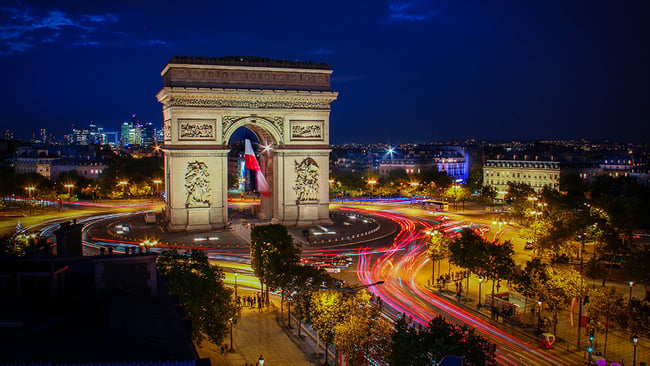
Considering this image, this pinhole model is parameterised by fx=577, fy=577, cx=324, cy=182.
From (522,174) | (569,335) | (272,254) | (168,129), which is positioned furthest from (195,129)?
(522,174)

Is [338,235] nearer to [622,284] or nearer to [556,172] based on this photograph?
[622,284]

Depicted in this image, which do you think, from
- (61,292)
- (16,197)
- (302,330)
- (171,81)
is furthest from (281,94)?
(16,197)

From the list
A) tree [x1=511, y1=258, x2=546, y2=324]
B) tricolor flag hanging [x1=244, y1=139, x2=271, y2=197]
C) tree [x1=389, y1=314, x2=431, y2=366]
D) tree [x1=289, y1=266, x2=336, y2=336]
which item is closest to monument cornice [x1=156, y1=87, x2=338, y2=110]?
tricolor flag hanging [x1=244, y1=139, x2=271, y2=197]

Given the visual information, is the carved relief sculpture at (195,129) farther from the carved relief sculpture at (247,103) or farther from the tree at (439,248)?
the tree at (439,248)

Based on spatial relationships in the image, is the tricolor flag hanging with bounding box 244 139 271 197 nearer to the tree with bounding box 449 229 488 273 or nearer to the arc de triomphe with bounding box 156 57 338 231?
the arc de triomphe with bounding box 156 57 338 231

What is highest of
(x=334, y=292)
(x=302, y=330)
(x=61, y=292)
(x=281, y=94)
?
(x=281, y=94)
